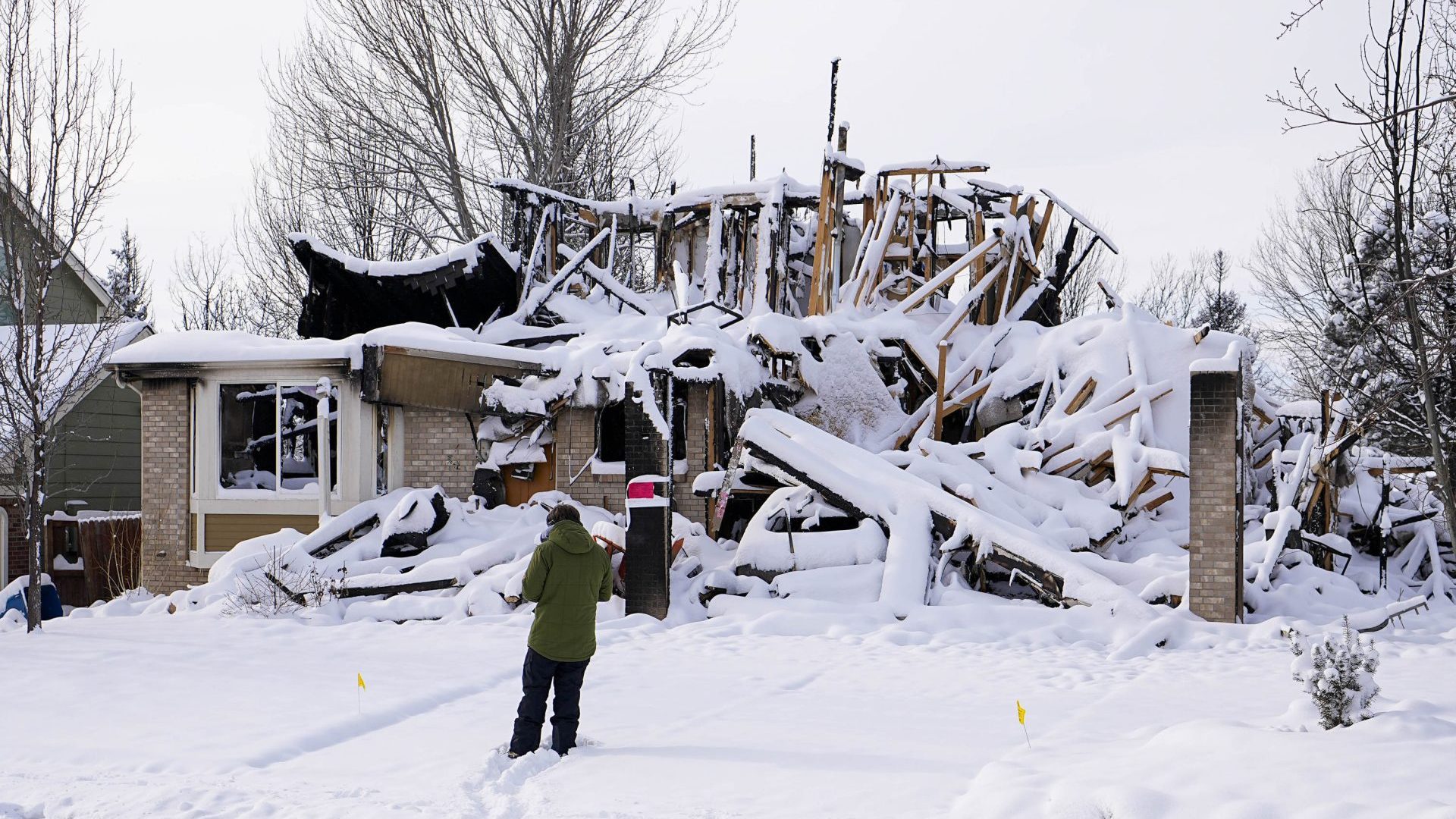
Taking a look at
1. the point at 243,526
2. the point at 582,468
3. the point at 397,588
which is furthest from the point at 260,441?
the point at 397,588

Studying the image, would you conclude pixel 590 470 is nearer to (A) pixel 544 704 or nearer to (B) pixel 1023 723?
(A) pixel 544 704

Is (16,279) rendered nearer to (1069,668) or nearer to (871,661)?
(871,661)

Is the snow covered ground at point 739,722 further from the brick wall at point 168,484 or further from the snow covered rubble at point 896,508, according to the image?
the brick wall at point 168,484

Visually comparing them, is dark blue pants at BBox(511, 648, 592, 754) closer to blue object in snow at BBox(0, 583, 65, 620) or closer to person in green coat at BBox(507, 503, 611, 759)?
person in green coat at BBox(507, 503, 611, 759)

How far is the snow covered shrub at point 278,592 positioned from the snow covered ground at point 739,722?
0.53m

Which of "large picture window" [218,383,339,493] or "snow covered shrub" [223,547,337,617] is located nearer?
"snow covered shrub" [223,547,337,617]

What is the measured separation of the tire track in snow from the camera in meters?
6.33

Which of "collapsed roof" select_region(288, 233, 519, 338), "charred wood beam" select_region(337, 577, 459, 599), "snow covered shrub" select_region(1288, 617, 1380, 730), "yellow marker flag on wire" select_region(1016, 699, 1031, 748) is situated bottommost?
"charred wood beam" select_region(337, 577, 459, 599)

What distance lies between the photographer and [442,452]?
16.2 meters

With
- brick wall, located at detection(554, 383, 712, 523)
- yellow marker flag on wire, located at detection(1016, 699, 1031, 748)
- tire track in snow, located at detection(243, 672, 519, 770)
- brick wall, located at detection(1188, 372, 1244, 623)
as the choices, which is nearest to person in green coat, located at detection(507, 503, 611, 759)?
tire track in snow, located at detection(243, 672, 519, 770)

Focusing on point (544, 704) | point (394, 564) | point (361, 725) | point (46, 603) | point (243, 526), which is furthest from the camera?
point (243, 526)

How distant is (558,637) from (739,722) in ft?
4.58

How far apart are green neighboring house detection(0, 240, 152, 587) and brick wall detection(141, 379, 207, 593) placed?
4514mm

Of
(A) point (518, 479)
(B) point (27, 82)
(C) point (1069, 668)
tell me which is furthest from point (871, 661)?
(B) point (27, 82)
